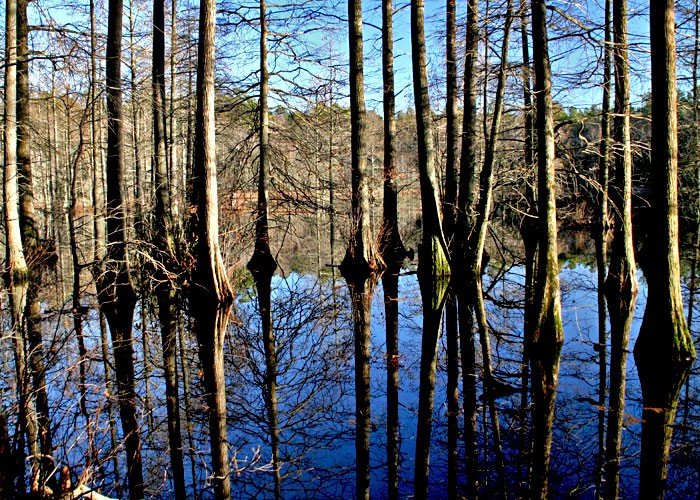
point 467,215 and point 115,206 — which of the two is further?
point 467,215

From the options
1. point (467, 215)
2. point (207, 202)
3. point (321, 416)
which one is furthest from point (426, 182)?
point (321, 416)

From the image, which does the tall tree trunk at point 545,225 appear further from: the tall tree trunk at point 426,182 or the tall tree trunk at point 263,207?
the tall tree trunk at point 263,207

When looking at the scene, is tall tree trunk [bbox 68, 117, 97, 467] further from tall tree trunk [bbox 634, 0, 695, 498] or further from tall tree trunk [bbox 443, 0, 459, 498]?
tall tree trunk [bbox 634, 0, 695, 498]

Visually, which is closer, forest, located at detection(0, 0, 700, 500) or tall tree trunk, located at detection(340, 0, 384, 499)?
forest, located at detection(0, 0, 700, 500)

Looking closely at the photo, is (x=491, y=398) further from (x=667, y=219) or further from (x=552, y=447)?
(x=667, y=219)

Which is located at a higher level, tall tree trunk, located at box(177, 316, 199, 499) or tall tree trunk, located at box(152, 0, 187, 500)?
tall tree trunk, located at box(152, 0, 187, 500)

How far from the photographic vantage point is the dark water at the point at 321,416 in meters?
3.75

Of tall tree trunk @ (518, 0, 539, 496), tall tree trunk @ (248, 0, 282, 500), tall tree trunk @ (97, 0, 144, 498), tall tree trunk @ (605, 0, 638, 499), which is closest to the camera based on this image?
tall tree trunk @ (518, 0, 539, 496)

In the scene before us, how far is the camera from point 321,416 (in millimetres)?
4863

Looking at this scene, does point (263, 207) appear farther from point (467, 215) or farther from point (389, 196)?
point (467, 215)

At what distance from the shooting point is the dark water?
3748 mm

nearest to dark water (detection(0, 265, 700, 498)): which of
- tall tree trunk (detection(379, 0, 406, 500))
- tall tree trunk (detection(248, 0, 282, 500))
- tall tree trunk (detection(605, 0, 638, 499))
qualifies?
tall tree trunk (detection(605, 0, 638, 499))

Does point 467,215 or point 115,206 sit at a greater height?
point 115,206

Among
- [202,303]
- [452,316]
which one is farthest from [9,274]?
[452,316]
